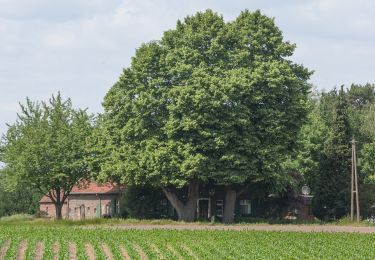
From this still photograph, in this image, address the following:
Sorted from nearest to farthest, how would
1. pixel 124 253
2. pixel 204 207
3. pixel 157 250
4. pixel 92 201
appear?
1. pixel 124 253
2. pixel 157 250
3. pixel 204 207
4. pixel 92 201

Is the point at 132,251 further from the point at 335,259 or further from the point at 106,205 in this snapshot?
the point at 106,205

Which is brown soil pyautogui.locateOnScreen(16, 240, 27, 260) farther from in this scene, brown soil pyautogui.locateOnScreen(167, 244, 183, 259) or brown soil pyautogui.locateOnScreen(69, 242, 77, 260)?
brown soil pyautogui.locateOnScreen(167, 244, 183, 259)

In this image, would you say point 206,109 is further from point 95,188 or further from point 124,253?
point 95,188

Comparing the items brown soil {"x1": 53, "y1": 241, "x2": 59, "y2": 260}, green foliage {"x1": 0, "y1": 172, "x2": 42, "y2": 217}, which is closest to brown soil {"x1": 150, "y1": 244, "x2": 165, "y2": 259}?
brown soil {"x1": 53, "y1": 241, "x2": 59, "y2": 260}

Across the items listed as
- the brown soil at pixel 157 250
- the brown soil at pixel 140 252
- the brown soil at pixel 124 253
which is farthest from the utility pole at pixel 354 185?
the brown soil at pixel 124 253

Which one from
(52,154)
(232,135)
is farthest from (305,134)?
(52,154)

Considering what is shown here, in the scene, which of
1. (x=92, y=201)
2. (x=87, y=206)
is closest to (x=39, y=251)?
(x=92, y=201)

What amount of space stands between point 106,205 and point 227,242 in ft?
136

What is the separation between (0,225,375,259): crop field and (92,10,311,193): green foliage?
12.4 m

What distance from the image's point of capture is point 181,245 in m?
38.1

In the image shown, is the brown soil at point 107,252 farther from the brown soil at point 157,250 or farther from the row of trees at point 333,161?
the row of trees at point 333,161

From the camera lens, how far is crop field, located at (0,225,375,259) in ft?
110

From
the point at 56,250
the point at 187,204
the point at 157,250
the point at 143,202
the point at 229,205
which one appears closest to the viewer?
the point at 157,250

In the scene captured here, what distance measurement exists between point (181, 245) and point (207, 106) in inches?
847
